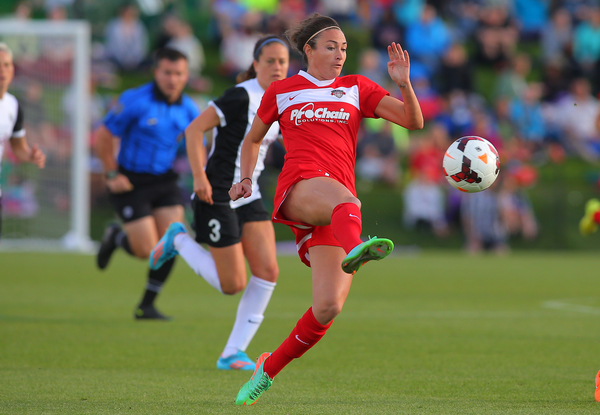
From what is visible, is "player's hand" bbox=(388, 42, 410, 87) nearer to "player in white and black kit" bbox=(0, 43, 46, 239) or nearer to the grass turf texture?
the grass turf texture

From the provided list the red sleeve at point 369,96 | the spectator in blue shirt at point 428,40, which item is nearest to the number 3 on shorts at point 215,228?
the red sleeve at point 369,96

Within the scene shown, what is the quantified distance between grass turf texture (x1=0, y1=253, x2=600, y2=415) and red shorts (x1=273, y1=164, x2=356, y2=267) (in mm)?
871

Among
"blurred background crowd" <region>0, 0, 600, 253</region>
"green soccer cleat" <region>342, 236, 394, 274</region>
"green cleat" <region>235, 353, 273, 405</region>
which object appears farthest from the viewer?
"blurred background crowd" <region>0, 0, 600, 253</region>

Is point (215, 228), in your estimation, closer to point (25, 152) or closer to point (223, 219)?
point (223, 219)

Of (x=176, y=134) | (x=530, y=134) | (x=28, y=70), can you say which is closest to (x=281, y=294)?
(x=176, y=134)

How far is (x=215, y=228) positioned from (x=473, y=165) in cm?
199

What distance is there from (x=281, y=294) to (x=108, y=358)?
451cm

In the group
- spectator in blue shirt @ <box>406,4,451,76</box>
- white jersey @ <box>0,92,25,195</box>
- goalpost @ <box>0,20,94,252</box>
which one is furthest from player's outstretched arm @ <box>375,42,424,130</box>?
spectator in blue shirt @ <box>406,4,451,76</box>

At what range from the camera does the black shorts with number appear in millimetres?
7867

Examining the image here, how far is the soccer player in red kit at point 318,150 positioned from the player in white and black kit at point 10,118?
267 cm

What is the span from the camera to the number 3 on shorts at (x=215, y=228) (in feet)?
18.8

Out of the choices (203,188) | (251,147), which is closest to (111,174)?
(203,188)

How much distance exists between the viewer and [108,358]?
577 centimetres

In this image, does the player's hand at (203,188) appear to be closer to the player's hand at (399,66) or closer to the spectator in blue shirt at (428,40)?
the player's hand at (399,66)
